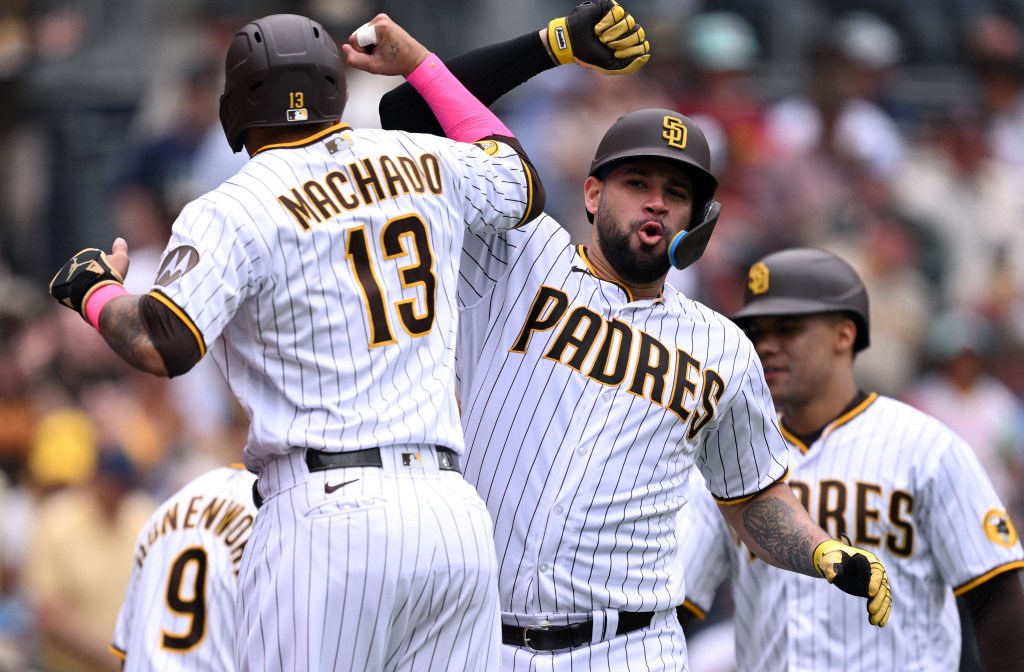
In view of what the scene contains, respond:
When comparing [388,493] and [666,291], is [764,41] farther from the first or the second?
[388,493]

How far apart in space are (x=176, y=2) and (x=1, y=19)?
1.31 m

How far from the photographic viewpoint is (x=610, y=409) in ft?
14.6

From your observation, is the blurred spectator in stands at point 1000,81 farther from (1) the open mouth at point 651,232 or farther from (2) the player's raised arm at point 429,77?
(2) the player's raised arm at point 429,77

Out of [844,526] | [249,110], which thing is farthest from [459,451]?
[844,526]

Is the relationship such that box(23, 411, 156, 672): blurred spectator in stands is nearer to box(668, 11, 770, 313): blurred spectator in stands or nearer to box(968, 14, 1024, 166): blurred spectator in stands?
box(668, 11, 770, 313): blurred spectator in stands

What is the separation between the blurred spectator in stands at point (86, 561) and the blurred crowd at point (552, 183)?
0.05 ft

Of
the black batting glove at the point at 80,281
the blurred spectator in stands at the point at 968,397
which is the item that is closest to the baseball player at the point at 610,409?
the black batting glove at the point at 80,281

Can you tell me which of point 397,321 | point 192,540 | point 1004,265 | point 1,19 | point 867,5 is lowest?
point 192,540

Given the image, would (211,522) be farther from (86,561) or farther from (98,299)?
(86,561)

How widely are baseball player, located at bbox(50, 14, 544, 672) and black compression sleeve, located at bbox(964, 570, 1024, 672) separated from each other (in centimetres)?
Result: 200

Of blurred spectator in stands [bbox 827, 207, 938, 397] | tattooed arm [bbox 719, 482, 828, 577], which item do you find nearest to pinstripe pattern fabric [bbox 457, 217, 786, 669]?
tattooed arm [bbox 719, 482, 828, 577]

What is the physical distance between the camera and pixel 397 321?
3.89 metres

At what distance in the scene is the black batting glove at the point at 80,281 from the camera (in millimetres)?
3732

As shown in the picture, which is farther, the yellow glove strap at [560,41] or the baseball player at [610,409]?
the yellow glove strap at [560,41]
